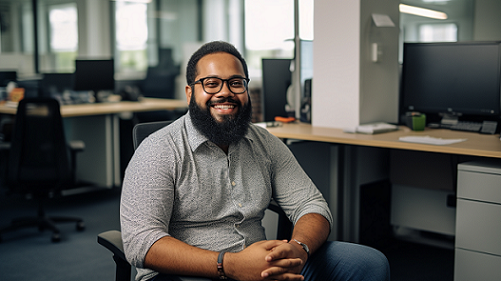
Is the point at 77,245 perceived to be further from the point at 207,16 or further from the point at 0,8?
the point at 207,16

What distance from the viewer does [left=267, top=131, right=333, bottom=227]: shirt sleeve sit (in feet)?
5.63

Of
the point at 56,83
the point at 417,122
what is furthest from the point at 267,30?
the point at 417,122

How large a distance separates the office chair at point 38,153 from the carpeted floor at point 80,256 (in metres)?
0.14

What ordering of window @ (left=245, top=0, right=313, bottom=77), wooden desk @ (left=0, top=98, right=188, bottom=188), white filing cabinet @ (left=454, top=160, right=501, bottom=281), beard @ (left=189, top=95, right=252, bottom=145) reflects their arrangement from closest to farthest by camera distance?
beard @ (left=189, top=95, right=252, bottom=145) → white filing cabinet @ (left=454, top=160, right=501, bottom=281) → wooden desk @ (left=0, top=98, right=188, bottom=188) → window @ (left=245, top=0, right=313, bottom=77)

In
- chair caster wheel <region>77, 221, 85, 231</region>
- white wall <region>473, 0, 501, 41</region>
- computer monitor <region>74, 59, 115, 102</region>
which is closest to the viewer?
chair caster wheel <region>77, 221, 85, 231</region>

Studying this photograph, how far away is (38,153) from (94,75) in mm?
2034

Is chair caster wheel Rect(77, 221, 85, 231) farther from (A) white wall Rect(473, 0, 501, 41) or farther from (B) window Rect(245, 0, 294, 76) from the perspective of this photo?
(B) window Rect(245, 0, 294, 76)

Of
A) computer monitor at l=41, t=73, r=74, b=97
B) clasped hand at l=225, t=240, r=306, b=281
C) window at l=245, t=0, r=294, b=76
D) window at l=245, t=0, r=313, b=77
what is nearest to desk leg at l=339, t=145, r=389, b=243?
clasped hand at l=225, t=240, r=306, b=281

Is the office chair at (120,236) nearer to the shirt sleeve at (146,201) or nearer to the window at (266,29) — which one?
the shirt sleeve at (146,201)

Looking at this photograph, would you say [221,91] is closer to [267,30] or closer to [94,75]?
[94,75]

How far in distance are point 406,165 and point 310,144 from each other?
2.19 ft

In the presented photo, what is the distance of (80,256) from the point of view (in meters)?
3.08

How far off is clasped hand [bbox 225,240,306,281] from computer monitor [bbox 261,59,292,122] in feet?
7.17

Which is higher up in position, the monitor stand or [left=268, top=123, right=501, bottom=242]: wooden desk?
the monitor stand
